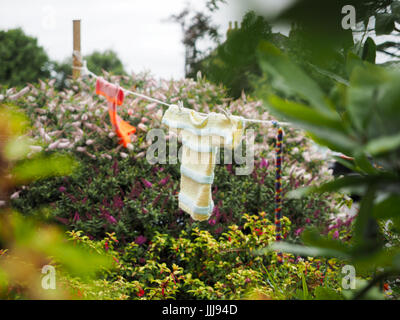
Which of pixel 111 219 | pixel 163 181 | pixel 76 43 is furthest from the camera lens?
pixel 76 43

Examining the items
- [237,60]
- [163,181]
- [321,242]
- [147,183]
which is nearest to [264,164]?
[163,181]

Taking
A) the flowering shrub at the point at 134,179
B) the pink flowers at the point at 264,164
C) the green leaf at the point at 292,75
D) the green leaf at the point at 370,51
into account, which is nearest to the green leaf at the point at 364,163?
the green leaf at the point at 292,75

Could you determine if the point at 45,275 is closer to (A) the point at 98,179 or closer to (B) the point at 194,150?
(B) the point at 194,150

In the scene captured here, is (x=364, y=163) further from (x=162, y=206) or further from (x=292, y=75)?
(x=162, y=206)

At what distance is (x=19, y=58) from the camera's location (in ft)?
34.3

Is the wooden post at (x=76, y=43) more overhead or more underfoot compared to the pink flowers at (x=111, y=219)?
more overhead

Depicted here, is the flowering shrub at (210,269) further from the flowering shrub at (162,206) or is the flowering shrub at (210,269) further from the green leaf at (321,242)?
the green leaf at (321,242)

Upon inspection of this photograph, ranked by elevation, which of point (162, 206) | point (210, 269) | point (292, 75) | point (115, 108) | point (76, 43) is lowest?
point (210, 269)

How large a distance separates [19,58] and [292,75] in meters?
12.0

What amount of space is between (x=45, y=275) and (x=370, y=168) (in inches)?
13.7

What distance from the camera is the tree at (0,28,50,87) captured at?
10.1 m

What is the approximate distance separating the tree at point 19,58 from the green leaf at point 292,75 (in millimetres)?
11103

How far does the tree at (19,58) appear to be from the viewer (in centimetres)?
1010
